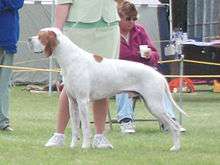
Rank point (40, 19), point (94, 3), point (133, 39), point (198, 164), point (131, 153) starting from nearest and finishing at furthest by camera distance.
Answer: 1. point (198, 164)
2. point (131, 153)
3. point (94, 3)
4. point (133, 39)
5. point (40, 19)

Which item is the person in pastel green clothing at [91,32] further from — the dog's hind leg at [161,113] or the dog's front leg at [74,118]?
the dog's hind leg at [161,113]

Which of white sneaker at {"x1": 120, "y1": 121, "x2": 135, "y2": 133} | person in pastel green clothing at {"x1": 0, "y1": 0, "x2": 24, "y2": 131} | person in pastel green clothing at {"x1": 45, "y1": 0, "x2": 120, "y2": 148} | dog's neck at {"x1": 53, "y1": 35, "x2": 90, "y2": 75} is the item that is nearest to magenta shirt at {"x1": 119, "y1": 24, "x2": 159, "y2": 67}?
white sneaker at {"x1": 120, "y1": 121, "x2": 135, "y2": 133}

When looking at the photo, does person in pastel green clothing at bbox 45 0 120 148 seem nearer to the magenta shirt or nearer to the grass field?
the grass field

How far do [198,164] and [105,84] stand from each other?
1279 mm

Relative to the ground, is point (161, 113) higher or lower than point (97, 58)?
lower

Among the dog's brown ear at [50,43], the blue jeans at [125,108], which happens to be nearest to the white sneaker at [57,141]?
the dog's brown ear at [50,43]

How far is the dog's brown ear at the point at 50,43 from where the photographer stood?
688 centimetres

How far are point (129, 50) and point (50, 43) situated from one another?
2641 millimetres

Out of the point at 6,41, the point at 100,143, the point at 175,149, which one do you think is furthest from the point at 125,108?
the point at 175,149

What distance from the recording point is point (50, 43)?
6.90 meters

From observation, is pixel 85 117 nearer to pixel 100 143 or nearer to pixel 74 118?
pixel 74 118

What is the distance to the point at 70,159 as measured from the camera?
6348 mm

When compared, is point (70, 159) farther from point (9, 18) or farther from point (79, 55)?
point (9, 18)

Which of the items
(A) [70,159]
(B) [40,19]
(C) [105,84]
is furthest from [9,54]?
(B) [40,19]
